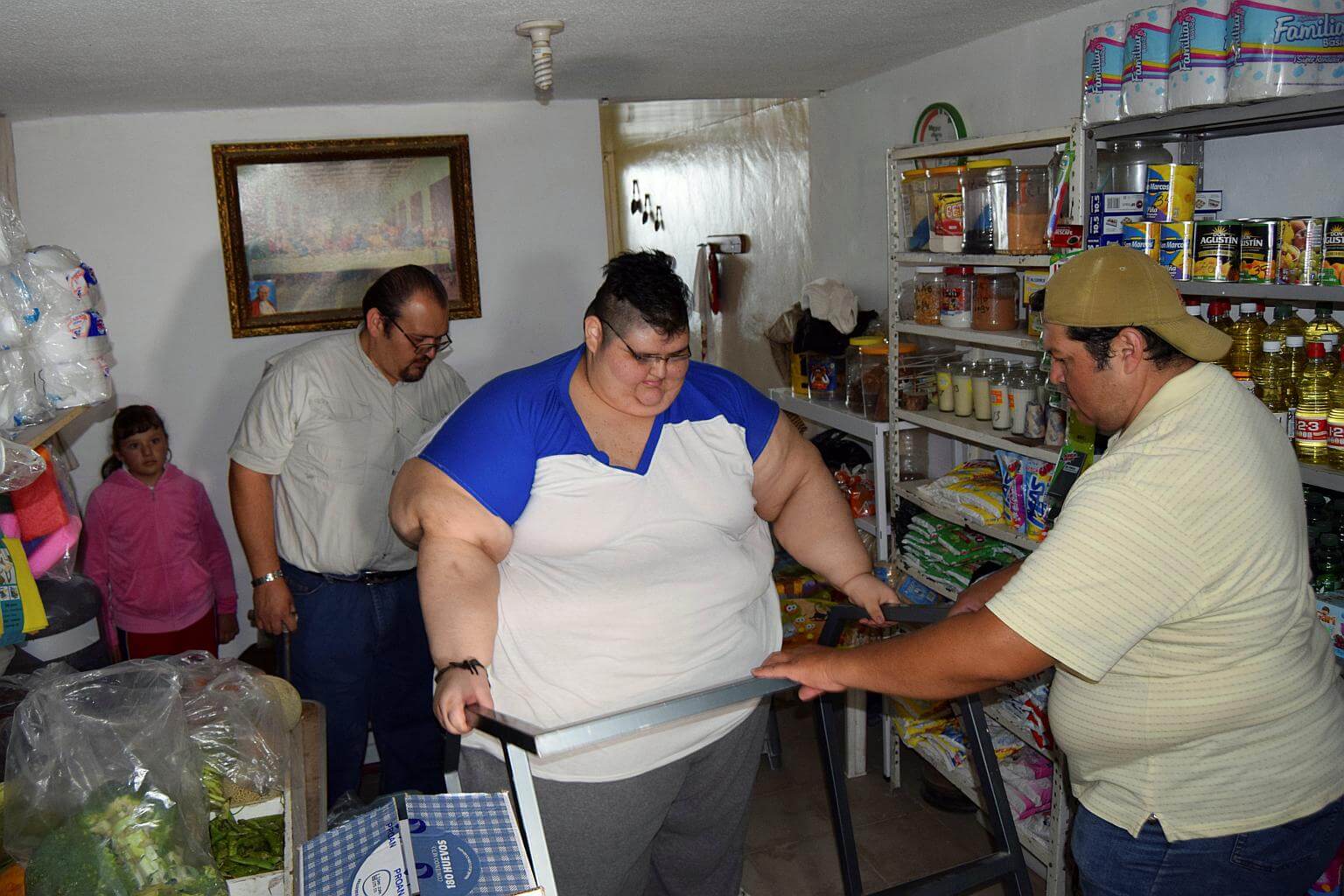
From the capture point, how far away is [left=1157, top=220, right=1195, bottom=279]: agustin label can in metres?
2.20

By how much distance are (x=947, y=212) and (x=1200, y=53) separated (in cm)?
89

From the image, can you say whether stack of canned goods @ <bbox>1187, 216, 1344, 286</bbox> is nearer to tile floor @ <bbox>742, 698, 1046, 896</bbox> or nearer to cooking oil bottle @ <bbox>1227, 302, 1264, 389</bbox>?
cooking oil bottle @ <bbox>1227, 302, 1264, 389</bbox>

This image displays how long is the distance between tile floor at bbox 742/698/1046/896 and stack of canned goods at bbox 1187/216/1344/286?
1.81 meters

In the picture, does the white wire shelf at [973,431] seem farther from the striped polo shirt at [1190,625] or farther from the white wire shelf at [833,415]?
the striped polo shirt at [1190,625]

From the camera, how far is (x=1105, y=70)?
227 cm

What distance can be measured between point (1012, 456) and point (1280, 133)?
960 millimetres

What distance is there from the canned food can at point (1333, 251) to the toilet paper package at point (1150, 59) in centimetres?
44

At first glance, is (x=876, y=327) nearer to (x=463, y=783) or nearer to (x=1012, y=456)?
(x=1012, y=456)

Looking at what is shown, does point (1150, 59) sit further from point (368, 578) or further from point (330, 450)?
point (368, 578)

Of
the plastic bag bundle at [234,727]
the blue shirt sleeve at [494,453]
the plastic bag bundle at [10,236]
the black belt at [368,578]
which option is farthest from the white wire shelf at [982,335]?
the plastic bag bundle at [10,236]

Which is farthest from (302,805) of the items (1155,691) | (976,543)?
(976,543)

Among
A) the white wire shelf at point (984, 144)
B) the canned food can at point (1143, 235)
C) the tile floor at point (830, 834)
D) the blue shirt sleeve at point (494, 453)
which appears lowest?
the tile floor at point (830, 834)

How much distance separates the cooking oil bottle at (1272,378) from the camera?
2.08 metres

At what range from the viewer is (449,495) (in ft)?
5.95
